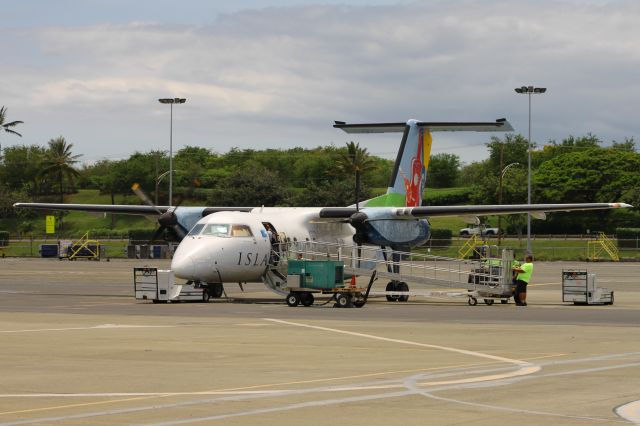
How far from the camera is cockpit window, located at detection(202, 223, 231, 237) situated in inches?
1287

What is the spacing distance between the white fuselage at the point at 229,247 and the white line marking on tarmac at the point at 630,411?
21430 mm

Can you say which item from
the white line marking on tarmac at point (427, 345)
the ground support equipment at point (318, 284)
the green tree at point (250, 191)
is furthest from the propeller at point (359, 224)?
the green tree at point (250, 191)

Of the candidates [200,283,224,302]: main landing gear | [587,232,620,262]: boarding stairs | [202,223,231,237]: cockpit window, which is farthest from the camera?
[587,232,620,262]: boarding stairs

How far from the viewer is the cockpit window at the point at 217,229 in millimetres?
32688

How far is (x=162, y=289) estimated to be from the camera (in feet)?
106

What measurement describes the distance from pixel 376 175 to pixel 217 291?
121047mm

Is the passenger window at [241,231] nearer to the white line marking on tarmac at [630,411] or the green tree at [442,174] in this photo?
the white line marking on tarmac at [630,411]

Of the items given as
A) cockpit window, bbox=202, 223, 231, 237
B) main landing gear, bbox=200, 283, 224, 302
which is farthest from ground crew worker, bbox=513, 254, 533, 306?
main landing gear, bbox=200, 283, 224, 302

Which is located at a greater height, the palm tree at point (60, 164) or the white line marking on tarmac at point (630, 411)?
the palm tree at point (60, 164)

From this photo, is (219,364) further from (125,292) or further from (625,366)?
(125,292)

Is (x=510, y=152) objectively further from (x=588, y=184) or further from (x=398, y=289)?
(x=398, y=289)

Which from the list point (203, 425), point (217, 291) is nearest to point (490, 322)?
point (217, 291)

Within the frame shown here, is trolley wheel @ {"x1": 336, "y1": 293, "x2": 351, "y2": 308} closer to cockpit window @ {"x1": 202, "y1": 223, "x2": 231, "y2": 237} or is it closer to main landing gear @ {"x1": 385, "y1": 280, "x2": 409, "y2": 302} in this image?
cockpit window @ {"x1": 202, "y1": 223, "x2": 231, "y2": 237}

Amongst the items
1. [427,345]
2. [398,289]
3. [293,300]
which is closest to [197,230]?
[293,300]
